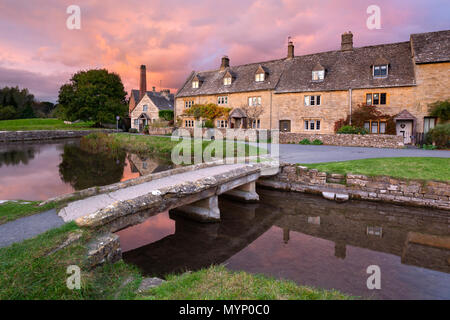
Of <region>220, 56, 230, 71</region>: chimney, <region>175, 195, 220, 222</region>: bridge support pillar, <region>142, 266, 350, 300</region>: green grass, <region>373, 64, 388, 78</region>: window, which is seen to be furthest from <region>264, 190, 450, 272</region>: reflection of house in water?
<region>220, 56, 230, 71</region>: chimney

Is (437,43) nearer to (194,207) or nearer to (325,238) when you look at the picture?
(325,238)

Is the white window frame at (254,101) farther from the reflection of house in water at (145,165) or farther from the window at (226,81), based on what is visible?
the reflection of house in water at (145,165)

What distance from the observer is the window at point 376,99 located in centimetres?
2750

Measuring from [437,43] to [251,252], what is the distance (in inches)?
1205

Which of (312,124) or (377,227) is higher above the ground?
(312,124)

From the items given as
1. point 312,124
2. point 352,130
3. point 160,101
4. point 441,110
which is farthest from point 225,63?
point 441,110

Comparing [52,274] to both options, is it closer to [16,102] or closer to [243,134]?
[243,134]

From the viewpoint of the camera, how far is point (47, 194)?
15.1 metres

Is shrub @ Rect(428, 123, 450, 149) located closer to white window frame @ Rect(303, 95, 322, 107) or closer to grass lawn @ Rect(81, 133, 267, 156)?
white window frame @ Rect(303, 95, 322, 107)

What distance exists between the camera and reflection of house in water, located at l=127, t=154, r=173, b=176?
21.6 metres

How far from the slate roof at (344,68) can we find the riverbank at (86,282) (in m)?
28.9

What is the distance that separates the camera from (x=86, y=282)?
4.64 meters

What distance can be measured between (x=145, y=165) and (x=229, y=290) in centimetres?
2066

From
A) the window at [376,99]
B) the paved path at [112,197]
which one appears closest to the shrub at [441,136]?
the window at [376,99]
